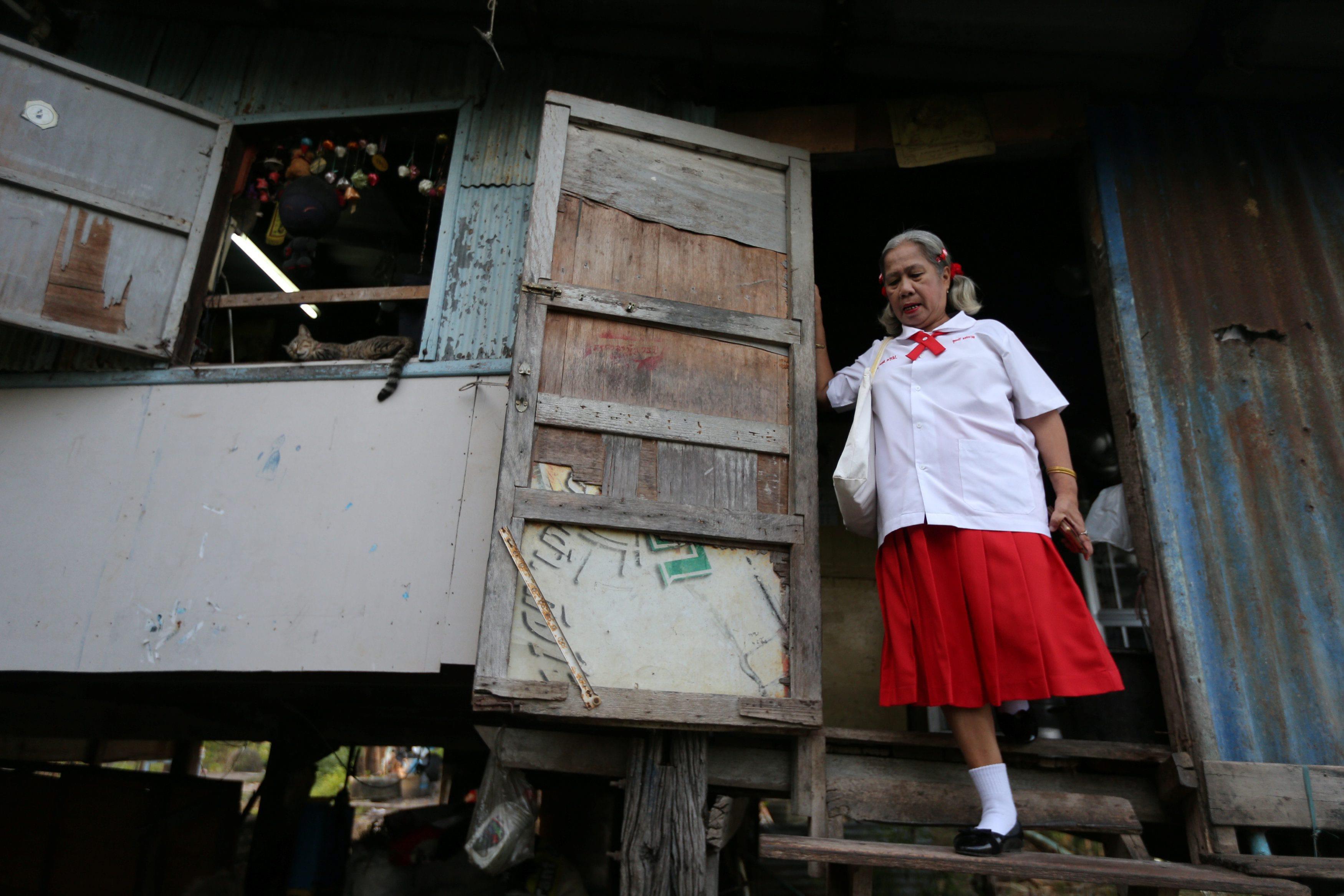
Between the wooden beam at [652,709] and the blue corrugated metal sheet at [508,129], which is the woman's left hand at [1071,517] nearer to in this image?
the wooden beam at [652,709]

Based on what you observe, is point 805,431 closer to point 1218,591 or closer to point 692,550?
point 692,550

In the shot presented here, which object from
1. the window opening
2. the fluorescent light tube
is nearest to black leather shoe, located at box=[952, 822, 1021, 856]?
the window opening

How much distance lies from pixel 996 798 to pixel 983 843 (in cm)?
17

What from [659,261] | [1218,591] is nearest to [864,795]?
[1218,591]

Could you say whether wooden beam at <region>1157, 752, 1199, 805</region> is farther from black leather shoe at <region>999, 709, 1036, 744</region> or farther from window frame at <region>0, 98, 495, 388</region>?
window frame at <region>0, 98, 495, 388</region>

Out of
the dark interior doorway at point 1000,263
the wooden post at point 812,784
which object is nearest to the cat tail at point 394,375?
the dark interior doorway at point 1000,263

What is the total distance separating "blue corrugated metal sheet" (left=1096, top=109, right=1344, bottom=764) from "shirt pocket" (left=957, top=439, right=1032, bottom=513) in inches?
33.3

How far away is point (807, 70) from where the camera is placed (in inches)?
155

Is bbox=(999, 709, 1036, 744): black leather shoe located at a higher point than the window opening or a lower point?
lower

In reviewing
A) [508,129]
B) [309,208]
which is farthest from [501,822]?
[508,129]

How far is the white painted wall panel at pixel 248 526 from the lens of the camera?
326cm

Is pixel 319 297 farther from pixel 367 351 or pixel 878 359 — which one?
pixel 878 359

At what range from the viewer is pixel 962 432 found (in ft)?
8.46

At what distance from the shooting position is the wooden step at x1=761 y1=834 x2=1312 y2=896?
6.85ft
